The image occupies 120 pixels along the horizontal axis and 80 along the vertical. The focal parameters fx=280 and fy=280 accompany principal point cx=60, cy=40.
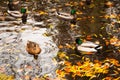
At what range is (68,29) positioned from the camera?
13117mm

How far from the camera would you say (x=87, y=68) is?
9953 mm

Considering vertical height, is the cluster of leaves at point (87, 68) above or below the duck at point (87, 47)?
below

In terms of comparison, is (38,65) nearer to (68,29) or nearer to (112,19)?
(68,29)

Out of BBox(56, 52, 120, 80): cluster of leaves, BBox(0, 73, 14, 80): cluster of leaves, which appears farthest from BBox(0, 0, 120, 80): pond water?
BBox(56, 52, 120, 80): cluster of leaves

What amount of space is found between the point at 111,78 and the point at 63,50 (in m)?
2.52

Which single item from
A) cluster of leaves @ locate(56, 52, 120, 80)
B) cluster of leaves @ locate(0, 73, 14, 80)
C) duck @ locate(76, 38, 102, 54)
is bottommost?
cluster of leaves @ locate(0, 73, 14, 80)

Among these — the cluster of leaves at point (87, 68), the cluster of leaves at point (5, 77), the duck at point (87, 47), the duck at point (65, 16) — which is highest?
the duck at point (65, 16)

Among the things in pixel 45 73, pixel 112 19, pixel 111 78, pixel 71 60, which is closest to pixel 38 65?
pixel 45 73

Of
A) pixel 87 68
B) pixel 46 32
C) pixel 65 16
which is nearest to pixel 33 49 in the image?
pixel 87 68

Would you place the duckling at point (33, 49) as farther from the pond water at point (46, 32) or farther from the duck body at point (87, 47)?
the duck body at point (87, 47)

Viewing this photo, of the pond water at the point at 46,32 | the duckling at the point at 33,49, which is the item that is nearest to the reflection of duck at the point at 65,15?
the pond water at the point at 46,32

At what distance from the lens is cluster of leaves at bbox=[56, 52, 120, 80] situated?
31.6 ft

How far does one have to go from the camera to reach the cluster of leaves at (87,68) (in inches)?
379

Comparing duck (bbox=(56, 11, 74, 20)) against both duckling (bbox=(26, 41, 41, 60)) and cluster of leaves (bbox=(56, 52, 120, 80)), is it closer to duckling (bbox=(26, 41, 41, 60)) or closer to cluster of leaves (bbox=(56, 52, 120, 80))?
cluster of leaves (bbox=(56, 52, 120, 80))
